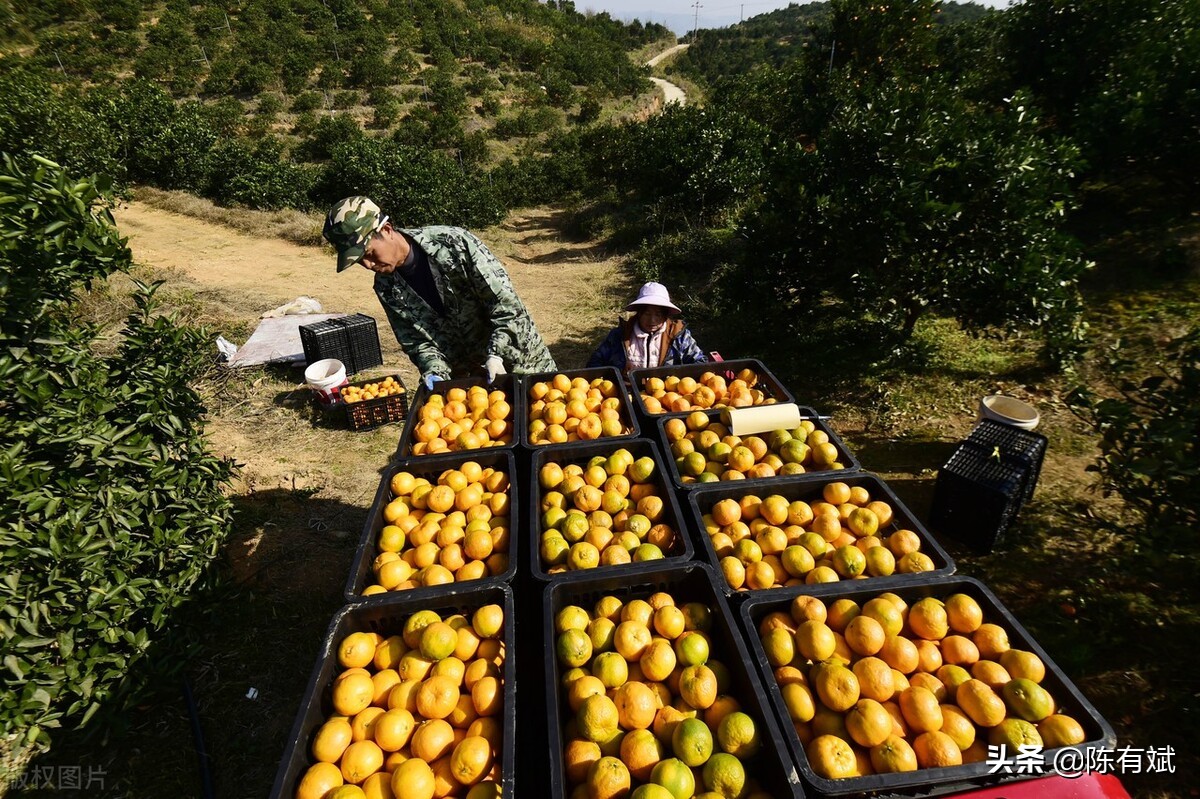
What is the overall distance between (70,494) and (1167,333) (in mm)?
10486

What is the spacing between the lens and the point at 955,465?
4.46 m

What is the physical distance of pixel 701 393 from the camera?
3.70 m

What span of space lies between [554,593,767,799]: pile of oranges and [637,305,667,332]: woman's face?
9.48 ft

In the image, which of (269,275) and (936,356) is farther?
(269,275)

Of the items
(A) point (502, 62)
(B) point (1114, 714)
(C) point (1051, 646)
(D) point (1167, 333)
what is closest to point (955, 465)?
(C) point (1051, 646)

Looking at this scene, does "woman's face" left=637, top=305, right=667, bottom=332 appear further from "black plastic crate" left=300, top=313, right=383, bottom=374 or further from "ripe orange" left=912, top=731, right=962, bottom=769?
"black plastic crate" left=300, top=313, right=383, bottom=374

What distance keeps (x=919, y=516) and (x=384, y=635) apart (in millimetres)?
4833

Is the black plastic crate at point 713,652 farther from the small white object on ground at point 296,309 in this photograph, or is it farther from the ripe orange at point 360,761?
the small white object on ground at point 296,309

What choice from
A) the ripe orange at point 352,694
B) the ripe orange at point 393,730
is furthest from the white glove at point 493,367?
the ripe orange at point 393,730

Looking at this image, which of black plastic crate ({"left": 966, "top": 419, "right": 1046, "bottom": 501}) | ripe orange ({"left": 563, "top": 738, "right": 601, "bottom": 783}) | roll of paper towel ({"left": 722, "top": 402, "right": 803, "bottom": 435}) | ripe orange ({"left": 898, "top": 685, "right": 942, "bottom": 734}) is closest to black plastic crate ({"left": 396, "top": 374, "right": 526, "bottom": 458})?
roll of paper towel ({"left": 722, "top": 402, "right": 803, "bottom": 435})

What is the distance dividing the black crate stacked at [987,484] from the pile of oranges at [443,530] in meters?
3.79

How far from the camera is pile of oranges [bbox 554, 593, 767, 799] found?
1.65 meters

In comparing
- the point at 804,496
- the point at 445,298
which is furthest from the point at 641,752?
the point at 445,298

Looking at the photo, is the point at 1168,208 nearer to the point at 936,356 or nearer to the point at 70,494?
the point at 936,356
